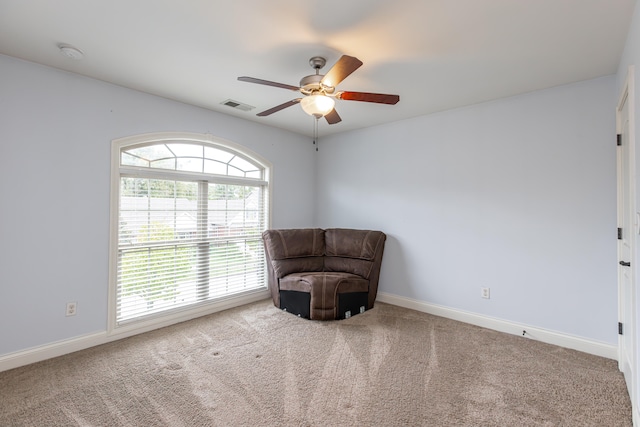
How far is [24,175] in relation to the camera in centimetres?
249

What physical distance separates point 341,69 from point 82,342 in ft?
10.9

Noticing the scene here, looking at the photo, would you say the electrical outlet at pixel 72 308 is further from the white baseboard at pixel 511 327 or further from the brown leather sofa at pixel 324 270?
the white baseboard at pixel 511 327

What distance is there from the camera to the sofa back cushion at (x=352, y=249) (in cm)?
402

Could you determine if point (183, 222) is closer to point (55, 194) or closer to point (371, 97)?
point (55, 194)

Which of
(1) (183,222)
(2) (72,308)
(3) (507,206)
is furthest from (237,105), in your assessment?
(3) (507,206)

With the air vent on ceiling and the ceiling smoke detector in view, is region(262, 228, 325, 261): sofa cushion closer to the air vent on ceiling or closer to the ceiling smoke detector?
the air vent on ceiling

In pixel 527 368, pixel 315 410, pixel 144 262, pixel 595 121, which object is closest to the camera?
Result: pixel 315 410

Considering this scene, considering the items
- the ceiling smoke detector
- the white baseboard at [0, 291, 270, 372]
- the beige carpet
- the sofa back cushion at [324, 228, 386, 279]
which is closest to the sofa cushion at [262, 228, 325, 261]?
the sofa back cushion at [324, 228, 386, 279]

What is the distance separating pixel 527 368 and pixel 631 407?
62cm

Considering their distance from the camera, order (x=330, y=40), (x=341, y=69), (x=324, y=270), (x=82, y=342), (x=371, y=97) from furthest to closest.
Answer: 1. (x=324, y=270)
2. (x=82, y=342)
3. (x=371, y=97)
4. (x=330, y=40)
5. (x=341, y=69)

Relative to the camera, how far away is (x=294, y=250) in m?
4.17

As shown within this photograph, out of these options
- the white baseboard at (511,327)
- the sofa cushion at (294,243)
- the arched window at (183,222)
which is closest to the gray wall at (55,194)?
the arched window at (183,222)

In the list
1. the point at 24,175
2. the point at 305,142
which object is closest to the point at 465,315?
the point at 305,142

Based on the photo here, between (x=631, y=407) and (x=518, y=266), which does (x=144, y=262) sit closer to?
(x=518, y=266)
